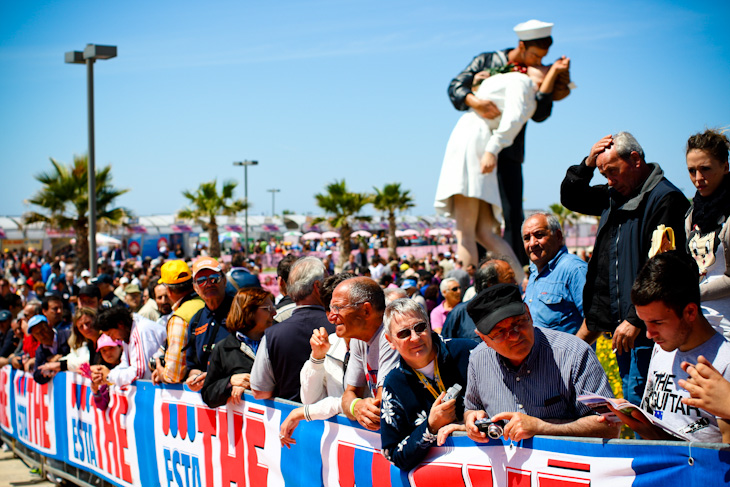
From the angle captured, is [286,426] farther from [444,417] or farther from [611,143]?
[611,143]

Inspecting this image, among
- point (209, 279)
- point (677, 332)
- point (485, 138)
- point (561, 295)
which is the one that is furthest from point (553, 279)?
point (485, 138)

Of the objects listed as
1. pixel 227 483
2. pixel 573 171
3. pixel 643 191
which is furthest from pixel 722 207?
pixel 227 483

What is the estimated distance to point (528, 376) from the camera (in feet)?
9.75

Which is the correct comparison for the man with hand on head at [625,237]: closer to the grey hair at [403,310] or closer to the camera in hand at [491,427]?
the camera in hand at [491,427]

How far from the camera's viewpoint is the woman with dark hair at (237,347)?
4805 mm

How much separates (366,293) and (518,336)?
1.07 metres

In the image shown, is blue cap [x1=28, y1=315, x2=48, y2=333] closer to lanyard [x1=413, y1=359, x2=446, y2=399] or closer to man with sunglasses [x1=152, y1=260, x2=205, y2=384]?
man with sunglasses [x1=152, y1=260, x2=205, y2=384]

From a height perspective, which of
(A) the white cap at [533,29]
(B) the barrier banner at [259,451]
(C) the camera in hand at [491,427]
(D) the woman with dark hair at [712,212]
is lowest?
(B) the barrier banner at [259,451]

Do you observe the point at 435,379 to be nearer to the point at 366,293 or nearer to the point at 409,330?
the point at 409,330

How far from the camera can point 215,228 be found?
3556 cm

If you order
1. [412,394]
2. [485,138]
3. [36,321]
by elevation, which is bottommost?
[36,321]

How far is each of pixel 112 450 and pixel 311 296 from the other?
2803 millimetres

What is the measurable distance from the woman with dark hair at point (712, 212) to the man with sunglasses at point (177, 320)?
354 centimetres

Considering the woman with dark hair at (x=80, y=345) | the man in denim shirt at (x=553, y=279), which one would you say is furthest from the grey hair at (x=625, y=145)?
the woman with dark hair at (x=80, y=345)
